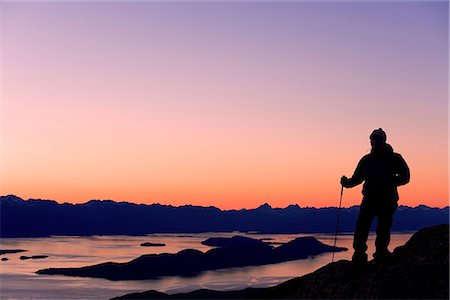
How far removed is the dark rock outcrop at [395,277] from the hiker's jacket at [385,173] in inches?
61.0

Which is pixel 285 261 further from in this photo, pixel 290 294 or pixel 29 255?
pixel 290 294

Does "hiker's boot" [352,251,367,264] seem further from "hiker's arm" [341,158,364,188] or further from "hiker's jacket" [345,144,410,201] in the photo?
"hiker's arm" [341,158,364,188]

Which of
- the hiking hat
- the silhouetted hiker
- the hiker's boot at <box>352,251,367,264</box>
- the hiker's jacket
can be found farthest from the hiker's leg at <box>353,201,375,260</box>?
the hiking hat

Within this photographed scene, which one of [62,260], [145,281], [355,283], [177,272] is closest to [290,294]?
[355,283]

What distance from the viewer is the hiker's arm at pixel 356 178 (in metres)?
15.1

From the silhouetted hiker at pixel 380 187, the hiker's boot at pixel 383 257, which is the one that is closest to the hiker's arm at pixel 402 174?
the silhouetted hiker at pixel 380 187

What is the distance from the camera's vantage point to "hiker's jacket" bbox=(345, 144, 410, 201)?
14719 mm

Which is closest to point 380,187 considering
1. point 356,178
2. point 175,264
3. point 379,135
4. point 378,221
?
point 356,178

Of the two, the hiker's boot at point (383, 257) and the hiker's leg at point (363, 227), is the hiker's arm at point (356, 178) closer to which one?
the hiker's leg at point (363, 227)

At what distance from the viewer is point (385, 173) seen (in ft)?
48.3

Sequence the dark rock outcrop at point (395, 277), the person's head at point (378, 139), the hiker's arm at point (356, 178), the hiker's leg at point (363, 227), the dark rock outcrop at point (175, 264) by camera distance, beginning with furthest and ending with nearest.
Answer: the dark rock outcrop at point (175, 264)
the hiker's arm at point (356, 178)
the hiker's leg at point (363, 227)
the person's head at point (378, 139)
the dark rock outcrop at point (395, 277)

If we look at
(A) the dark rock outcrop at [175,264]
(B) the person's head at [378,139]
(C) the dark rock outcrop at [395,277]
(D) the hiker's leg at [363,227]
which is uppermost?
(B) the person's head at [378,139]

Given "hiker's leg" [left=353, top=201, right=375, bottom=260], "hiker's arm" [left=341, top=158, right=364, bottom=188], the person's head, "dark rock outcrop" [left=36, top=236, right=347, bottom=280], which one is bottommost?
"dark rock outcrop" [left=36, top=236, right=347, bottom=280]

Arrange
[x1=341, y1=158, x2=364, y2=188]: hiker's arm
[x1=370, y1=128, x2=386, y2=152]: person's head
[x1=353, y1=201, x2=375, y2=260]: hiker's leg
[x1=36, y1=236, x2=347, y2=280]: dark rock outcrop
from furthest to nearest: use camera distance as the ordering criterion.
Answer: [x1=36, y1=236, x2=347, y2=280]: dark rock outcrop < [x1=341, y1=158, x2=364, y2=188]: hiker's arm < [x1=353, y1=201, x2=375, y2=260]: hiker's leg < [x1=370, y1=128, x2=386, y2=152]: person's head
